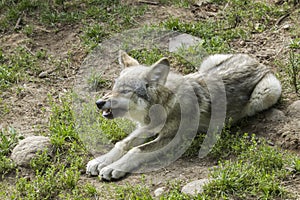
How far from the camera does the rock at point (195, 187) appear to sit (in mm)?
5215

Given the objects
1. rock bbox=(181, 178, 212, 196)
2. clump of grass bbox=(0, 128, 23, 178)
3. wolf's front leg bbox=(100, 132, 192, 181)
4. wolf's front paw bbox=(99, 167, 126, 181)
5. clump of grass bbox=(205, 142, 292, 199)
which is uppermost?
clump of grass bbox=(205, 142, 292, 199)

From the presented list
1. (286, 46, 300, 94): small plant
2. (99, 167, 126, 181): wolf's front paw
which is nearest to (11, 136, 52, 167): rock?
(99, 167, 126, 181): wolf's front paw

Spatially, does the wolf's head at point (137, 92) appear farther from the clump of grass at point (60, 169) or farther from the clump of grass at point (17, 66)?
the clump of grass at point (17, 66)

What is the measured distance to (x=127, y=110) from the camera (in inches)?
246

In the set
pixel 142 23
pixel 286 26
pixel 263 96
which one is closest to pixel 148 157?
pixel 263 96

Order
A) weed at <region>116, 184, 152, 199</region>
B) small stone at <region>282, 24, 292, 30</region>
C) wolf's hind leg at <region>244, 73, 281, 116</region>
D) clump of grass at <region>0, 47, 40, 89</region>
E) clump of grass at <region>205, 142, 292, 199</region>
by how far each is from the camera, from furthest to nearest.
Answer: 1. small stone at <region>282, 24, 292, 30</region>
2. clump of grass at <region>0, 47, 40, 89</region>
3. wolf's hind leg at <region>244, 73, 281, 116</region>
4. weed at <region>116, 184, 152, 199</region>
5. clump of grass at <region>205, 142, 292, 199</region>

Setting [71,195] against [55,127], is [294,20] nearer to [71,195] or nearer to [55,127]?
[55,127]

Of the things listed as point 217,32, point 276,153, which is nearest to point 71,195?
point 276,153

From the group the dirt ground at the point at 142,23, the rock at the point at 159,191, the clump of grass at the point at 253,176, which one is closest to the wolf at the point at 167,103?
the dirt ground at the point at 142,23

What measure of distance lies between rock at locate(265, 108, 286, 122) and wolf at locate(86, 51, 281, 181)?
9 centimetres

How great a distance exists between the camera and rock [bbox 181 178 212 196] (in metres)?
5.21

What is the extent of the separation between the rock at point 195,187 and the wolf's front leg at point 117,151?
1177 millimetres

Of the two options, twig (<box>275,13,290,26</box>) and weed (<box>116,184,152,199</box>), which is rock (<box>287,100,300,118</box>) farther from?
twig (<box>275,13,290,26</box>)

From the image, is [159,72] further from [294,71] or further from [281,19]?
[281,19]
